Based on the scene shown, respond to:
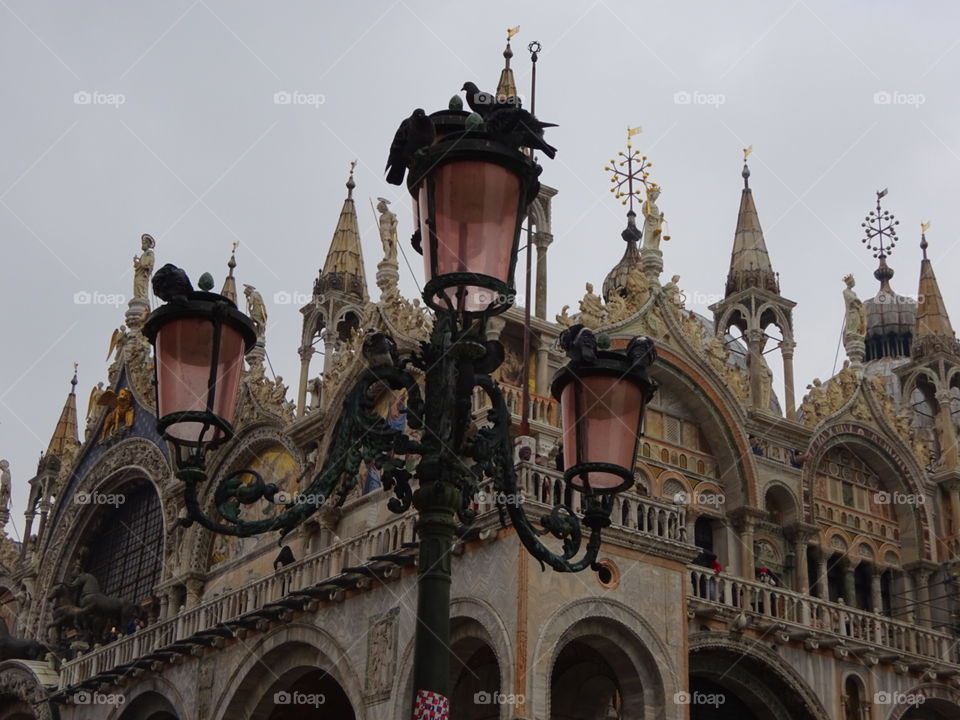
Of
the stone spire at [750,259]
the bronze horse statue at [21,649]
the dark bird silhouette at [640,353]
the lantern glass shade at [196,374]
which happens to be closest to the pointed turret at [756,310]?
the stone spire at [750,259]

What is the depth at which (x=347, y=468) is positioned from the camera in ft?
24.7

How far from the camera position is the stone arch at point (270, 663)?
2205 cm

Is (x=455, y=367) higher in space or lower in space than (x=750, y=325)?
Result: lower

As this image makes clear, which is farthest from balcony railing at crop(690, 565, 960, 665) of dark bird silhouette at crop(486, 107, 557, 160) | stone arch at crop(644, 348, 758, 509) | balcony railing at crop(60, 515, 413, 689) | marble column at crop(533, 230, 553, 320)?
dark bird silhouette at crop(486, 107, 557, 160)

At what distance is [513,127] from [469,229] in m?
0.67

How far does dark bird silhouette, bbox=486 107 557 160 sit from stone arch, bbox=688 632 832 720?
14594mm

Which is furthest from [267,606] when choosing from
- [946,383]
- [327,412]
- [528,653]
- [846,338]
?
[946,383]

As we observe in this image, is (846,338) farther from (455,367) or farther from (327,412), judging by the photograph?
(455,367)

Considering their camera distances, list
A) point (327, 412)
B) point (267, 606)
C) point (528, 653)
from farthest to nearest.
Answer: point (327, 412) → point (267, 606) → point (528, 653)

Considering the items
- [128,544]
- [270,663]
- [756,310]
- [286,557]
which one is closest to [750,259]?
[756,310]

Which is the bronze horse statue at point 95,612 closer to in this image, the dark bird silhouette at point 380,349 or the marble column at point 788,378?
the marble column at point 788,378

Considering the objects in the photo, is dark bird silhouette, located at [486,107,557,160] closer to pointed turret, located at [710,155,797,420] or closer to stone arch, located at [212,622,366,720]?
stone arch, located at [212,622,366,720]

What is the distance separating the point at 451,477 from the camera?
286 inches

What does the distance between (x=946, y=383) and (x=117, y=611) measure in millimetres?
19071
